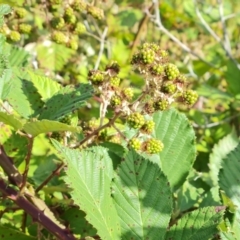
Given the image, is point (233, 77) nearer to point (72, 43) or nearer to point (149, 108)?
point (72, 43)

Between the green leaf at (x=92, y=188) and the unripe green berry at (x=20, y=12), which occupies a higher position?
the unripe green berry at (x=20, y=12)

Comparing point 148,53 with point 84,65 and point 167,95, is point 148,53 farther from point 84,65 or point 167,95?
point 84,65

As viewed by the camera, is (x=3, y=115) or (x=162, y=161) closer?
(x=3, y=115)

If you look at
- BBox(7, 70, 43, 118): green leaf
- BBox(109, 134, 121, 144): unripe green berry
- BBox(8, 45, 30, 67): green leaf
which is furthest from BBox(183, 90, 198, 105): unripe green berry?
BBox(8, 45, 30, 67): green leaf

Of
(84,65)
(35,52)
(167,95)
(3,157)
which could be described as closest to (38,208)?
(3,157)

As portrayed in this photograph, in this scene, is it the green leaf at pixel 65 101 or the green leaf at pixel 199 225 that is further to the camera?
the green leaf at pixel 65 101

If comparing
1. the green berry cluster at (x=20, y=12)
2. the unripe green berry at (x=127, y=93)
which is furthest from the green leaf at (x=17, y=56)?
the unripe green berry at (x=127, y=93)

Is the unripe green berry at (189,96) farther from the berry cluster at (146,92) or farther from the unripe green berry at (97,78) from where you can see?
the unripe green berry at (97,78)
